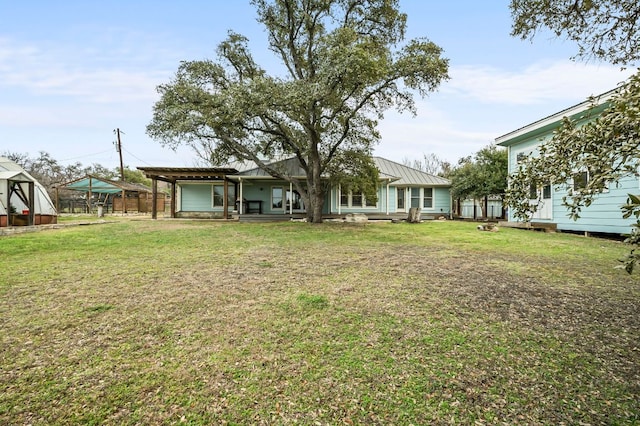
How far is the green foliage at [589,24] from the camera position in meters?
4.15

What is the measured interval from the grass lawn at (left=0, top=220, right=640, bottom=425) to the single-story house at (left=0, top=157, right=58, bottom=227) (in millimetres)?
7920

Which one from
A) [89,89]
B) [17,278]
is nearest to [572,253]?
[17,278]

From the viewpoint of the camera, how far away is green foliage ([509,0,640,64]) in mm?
4152

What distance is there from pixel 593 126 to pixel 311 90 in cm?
881

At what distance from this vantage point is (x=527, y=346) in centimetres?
239

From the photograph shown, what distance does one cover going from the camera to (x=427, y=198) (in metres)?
19.7

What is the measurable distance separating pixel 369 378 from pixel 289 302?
4.91 feet

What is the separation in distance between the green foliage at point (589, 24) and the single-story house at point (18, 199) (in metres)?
14.8

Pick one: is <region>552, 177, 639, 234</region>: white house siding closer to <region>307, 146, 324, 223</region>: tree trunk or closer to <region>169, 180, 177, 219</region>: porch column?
<region>307, 146, 324, 223</region>: tree trunk

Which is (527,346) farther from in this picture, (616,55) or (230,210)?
(230,210)

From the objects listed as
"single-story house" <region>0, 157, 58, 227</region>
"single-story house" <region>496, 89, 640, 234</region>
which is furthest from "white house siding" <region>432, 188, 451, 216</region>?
"single-story house" <region>0, 157, 58, 227</region>

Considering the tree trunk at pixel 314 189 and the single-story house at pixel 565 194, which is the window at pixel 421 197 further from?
the tree trunk at pixel 314 189

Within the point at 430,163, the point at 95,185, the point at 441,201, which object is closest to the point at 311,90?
the point at 441,201

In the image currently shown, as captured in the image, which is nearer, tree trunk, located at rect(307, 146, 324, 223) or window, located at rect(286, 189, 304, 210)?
tree trunk, located at rect(307, 146, 324, 223)
